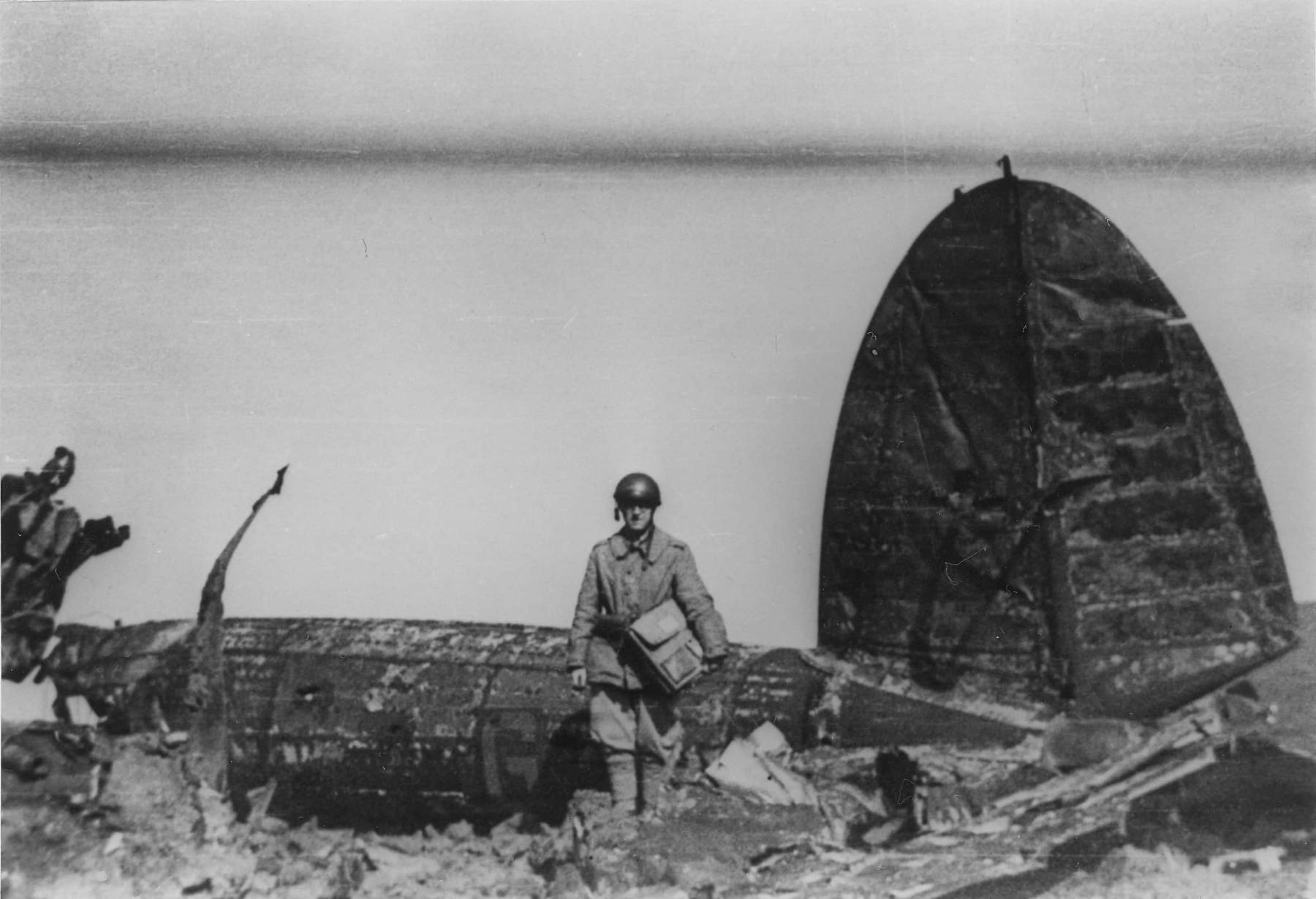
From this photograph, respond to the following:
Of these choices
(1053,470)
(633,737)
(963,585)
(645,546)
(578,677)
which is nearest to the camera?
(578,677)

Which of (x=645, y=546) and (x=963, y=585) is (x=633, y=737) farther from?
(x=963, y=585)

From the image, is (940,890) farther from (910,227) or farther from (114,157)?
(114,157)

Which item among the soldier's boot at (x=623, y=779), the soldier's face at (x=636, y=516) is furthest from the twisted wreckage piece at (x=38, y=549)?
the soldier's boot at (x=623, y=779)

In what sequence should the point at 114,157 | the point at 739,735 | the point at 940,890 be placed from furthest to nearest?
the point at 114,157
the point at 739,735
the point at 940,890

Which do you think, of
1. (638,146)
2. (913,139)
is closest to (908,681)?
(913,139)

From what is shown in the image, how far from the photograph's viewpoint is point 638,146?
5.68m

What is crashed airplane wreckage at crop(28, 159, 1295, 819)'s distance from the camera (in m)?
5.11

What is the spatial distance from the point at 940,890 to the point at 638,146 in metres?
4.24

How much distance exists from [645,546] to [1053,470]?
2242 mm

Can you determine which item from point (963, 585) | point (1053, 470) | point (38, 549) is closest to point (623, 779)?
point (963, 585)

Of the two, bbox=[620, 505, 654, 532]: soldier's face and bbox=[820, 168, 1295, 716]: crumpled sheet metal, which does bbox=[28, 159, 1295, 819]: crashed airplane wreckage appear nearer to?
bbox=[820, 168, 1295, 716]: crumpled sheet metal

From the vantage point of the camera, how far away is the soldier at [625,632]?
15.8 ft

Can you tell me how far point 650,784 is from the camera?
4855 mm

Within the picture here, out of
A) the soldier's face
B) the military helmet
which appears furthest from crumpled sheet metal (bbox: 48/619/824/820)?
the military helmet
